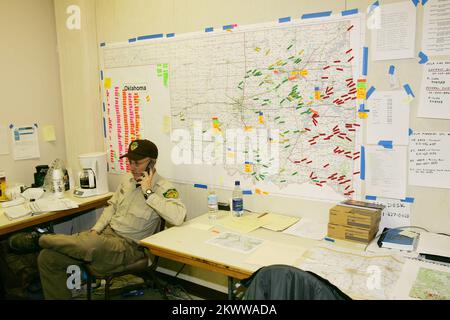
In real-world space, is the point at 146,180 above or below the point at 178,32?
below

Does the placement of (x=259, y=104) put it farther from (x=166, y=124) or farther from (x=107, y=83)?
(x=107, y=83)

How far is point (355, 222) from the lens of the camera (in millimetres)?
2070

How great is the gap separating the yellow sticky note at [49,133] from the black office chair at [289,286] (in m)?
2.92

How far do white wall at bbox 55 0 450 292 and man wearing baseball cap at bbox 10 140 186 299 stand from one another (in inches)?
17.6

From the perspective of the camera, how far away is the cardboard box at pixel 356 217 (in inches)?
80.1

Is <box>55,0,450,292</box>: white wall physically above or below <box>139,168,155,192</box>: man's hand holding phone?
above

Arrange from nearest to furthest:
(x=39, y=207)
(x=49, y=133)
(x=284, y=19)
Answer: (x=284, y=19)
(x=39, y=207)
(x=49, y=133)

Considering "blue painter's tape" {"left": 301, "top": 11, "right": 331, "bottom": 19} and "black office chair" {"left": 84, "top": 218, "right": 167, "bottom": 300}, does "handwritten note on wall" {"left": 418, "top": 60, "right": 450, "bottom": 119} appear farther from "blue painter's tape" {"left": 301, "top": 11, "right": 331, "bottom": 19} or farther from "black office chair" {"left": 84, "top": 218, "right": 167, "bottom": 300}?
"black office chair" {"left": 84, "top": 218, "right": 167, "bottom": 300}

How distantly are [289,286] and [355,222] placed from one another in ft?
3.01

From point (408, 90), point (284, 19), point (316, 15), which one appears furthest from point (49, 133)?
point (408, 90)

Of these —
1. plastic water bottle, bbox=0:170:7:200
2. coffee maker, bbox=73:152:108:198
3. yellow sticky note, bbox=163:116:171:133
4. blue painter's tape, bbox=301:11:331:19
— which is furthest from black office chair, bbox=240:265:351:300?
plastic water bottle, bbox=0:170:7:200

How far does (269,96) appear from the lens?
2.55 m

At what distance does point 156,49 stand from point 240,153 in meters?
1.16

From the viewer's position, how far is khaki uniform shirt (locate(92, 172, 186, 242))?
2.48 m
